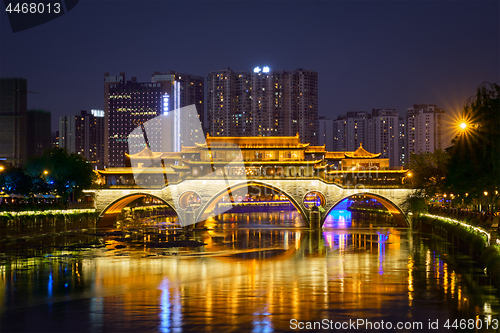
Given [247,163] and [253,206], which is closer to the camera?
[247,163]

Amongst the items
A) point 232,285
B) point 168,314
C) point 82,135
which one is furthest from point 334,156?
point 82,135

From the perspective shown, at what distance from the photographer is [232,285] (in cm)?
2567

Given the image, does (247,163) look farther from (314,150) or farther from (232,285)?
(232,285)

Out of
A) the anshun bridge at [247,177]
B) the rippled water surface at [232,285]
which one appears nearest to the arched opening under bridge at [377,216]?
the anshun bridge at [247,177]

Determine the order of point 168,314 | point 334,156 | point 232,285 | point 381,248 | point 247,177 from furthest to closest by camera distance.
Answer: point 334,156 < point 247,177 < point 381,248 < point 232,285 < point 168,314

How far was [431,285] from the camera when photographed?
25781 millimetres

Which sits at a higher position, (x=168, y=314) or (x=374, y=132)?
(x=374, y=132)

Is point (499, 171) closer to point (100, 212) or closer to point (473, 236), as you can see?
point (473, 236)

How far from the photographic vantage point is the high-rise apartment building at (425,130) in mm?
152625

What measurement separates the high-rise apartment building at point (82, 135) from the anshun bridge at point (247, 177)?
9777cm

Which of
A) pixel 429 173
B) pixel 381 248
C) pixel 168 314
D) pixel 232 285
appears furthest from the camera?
pixel 429 173

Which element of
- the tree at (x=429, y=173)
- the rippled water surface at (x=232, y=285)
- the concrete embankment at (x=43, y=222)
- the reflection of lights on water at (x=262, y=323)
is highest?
the tree at (x=429, y=173)

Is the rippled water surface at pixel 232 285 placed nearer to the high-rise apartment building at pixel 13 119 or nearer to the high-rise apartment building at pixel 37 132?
the high-rise apartment building at pixel 13 119

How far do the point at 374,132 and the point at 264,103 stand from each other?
40846 mm
